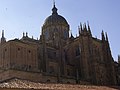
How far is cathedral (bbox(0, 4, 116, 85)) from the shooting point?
40.2 m

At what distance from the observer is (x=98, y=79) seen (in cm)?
4872

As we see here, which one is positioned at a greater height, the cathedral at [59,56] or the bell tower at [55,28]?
the bell tower at [55,28]

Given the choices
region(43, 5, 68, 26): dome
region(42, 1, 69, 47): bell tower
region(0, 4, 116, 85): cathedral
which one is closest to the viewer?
region(0, 4, 116, 85): cathedral

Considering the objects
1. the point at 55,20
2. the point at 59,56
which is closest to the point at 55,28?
the point at 55,20

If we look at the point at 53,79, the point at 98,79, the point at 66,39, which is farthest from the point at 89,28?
the point at 53,79

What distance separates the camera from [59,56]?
156 feet

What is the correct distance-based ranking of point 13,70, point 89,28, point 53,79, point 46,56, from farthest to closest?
1. point 89,28
2. point 46,56
3. point 53,79
4. point 13,70

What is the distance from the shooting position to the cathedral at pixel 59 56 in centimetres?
4025

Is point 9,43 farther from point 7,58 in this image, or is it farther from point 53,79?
point 53,79

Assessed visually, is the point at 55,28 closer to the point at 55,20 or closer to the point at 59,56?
the point at 55,20

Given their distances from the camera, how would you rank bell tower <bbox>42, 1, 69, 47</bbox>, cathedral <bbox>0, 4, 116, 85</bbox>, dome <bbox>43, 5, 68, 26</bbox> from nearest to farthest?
cathedral <bbox>0, 4, 116, 85</bbox>, bell tower <bbox>42, 1, 69, 47</bbox>, dome <bbox>43, 5, 68, 26</bbox>

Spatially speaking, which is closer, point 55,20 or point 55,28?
point 55,28

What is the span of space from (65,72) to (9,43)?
11.5 meters

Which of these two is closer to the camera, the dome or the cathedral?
the cathedral
